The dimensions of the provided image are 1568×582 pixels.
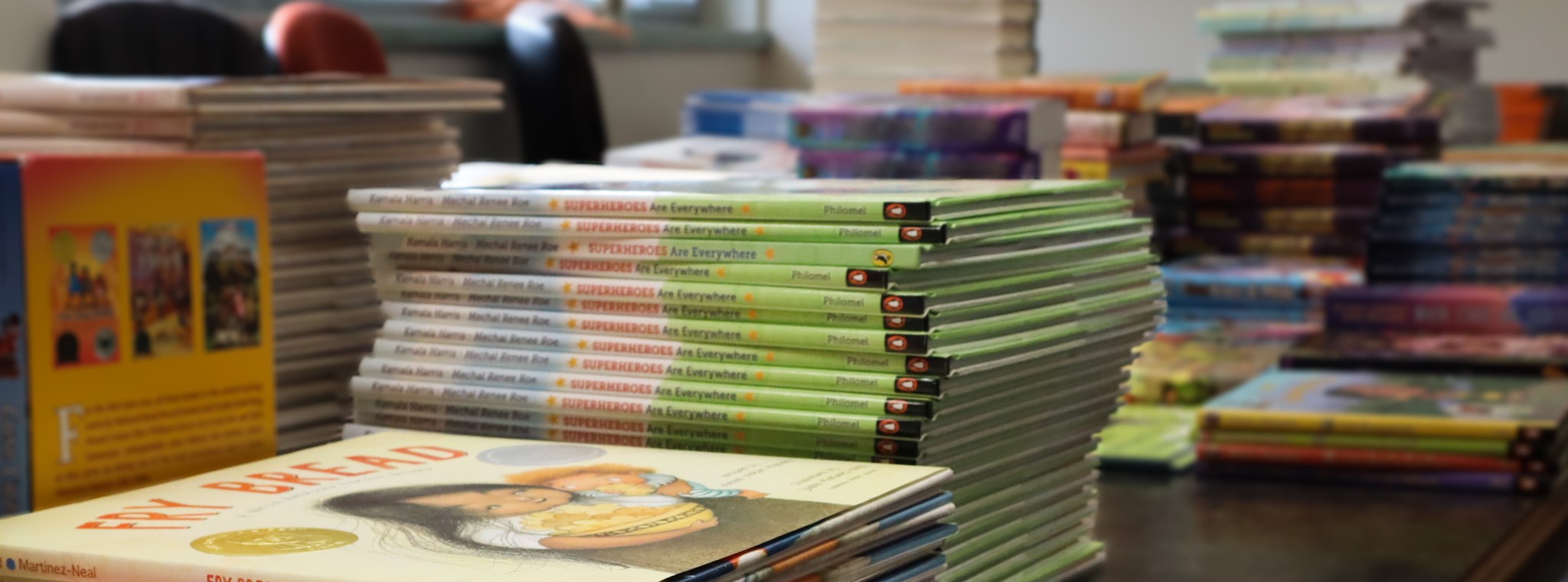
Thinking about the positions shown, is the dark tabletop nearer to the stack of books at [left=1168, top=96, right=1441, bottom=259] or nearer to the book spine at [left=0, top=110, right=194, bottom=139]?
the book spine at [left=0, top=110, right=194, bottom=139]

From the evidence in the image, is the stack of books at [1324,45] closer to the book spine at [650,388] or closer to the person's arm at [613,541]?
the book spine at [650,388]

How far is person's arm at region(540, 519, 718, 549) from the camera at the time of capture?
664 millimetres

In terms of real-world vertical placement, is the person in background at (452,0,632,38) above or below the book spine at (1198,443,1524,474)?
above

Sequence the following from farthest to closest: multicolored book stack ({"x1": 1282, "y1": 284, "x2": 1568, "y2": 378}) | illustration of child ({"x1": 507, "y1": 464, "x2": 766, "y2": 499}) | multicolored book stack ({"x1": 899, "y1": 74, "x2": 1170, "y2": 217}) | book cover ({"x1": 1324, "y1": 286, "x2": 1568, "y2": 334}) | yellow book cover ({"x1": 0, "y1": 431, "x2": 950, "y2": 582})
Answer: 1. multicolored book stack ({"x1": 899, "y1": 74, "x2": 1170, "y2": 217})
2. book cover ({"x1": 1324, "y1": 286, "x2": 1568, "y2": 334})
3. multicolored book stack ({"x1": 1282, "y1": 284, "x2": 1568, "y2": 378})
4. illustration of child ({"x1": 507, "y1": 464, "x2": 766, "y2": 499})
5. yellow book cover ({"x1": 0, "y1": 431, "x2": 950, "y2": 582})

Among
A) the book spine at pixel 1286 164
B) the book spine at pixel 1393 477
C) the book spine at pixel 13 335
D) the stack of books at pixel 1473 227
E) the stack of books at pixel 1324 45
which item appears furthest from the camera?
the stack of books at pixel 1324 45

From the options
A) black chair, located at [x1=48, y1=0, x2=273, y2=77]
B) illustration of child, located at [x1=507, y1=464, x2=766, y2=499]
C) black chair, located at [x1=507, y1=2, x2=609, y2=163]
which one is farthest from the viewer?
black chair, located at [x1=507, y1=2, x2=609, y2=163]

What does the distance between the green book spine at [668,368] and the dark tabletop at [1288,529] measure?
30cm

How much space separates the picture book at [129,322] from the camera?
89cm

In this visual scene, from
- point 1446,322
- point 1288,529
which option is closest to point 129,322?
point 1288,529

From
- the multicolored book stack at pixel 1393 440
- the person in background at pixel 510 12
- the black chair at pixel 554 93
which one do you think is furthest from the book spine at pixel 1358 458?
the person in background at pixel 510 12

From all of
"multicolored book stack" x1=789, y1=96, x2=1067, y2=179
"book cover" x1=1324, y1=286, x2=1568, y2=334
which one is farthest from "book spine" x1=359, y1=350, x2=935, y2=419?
"book cover" x1=1324, y1=286, x2=1568, y2=334

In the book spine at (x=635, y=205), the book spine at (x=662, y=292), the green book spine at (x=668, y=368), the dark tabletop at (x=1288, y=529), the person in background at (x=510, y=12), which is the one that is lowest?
the dark tabletop at (x=1288, y=529)

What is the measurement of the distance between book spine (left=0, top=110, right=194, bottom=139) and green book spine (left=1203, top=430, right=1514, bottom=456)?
88 cm

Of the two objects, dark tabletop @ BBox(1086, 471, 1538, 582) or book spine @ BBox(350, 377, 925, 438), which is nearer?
book spine @ BBox(350, 377, 925, 438)
